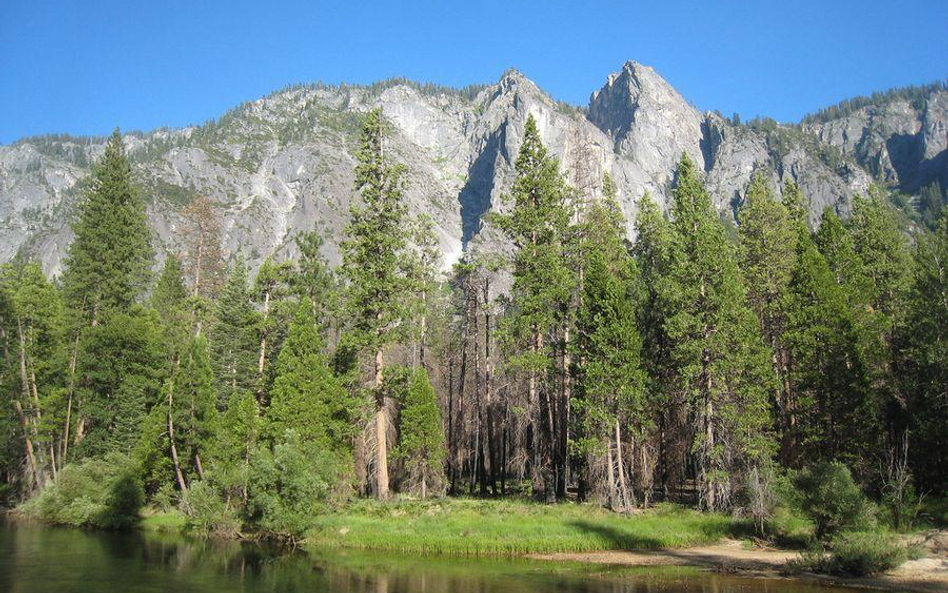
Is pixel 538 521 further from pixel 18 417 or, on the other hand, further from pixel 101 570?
pixel 18 417

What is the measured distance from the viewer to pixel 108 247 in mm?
45000

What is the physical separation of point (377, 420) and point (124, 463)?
14772 millimetres

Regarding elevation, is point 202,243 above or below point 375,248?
above

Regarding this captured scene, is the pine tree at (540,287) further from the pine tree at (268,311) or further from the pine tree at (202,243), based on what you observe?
the pine tree at (202,243)

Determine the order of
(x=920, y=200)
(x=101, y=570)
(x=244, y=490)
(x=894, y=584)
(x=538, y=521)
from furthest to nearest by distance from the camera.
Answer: (x=920, y=200), (x=244, y=490), (x=538, y=521), (x=101, y=570), (x=894, y=584)

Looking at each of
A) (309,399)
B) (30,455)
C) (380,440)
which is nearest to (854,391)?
(380,440)

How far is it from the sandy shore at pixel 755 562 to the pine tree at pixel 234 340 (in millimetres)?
24886

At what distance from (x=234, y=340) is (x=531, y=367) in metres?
23.1

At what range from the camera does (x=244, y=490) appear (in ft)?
99.5

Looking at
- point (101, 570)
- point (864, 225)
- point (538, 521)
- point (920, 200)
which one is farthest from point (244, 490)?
point (920, 200)

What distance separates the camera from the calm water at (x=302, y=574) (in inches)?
710

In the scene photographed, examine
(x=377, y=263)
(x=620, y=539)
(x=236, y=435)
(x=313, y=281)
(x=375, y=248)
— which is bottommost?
(x=620, y=539)

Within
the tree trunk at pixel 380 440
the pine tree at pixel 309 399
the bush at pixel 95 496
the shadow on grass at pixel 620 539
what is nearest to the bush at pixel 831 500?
the shadow on grass at pixel 620 539

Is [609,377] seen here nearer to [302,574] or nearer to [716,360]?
[716,360]
